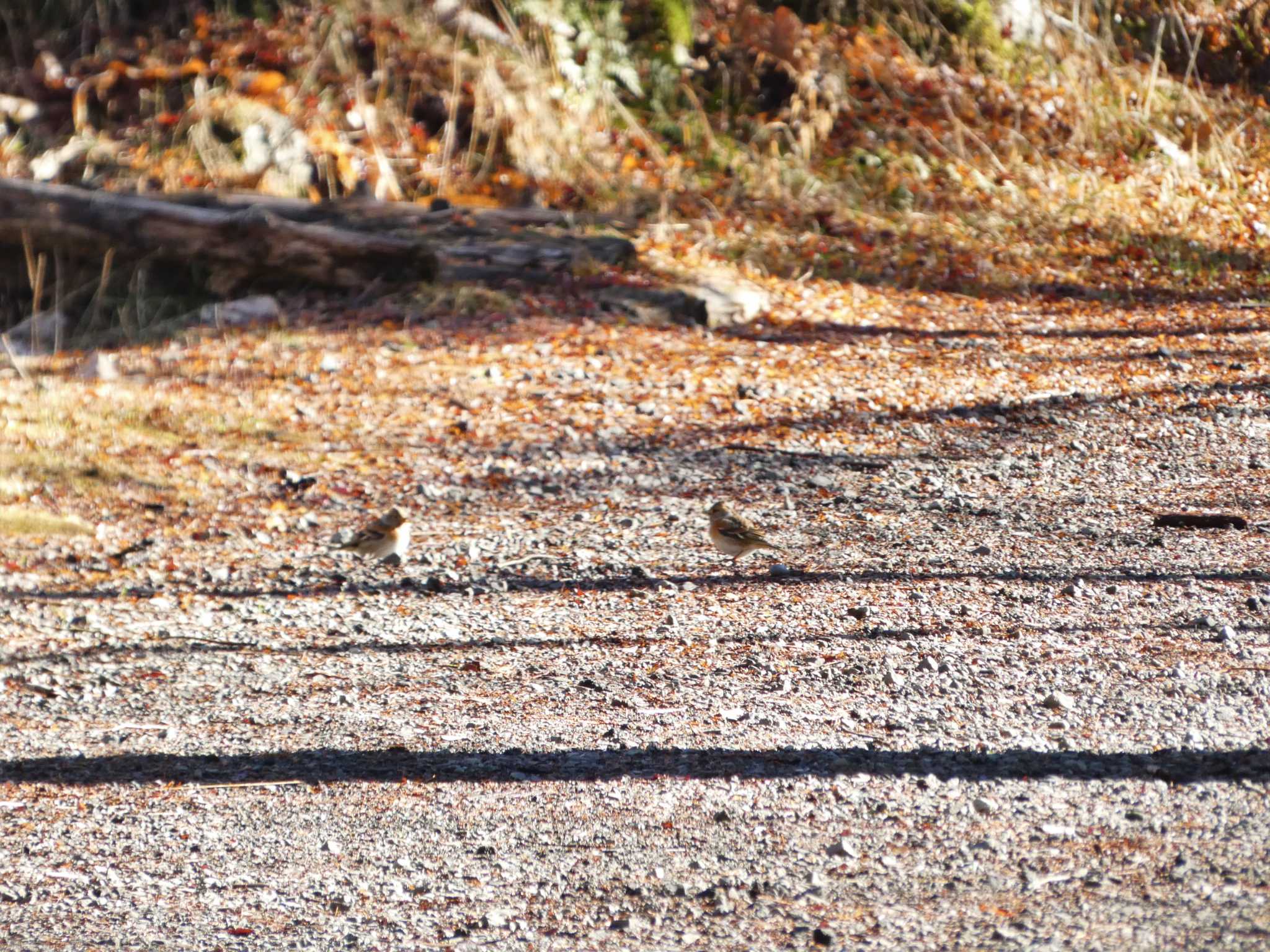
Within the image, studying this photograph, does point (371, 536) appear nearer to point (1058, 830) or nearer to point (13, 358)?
point (1058, 830)

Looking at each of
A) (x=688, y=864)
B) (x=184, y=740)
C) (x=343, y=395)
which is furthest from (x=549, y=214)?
(x=688, y=864)

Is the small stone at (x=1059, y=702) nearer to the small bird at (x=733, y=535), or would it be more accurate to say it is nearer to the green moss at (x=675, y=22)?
the small bird at (x=733, y=535)

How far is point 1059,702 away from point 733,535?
6.02ft

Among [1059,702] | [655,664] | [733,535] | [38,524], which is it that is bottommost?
[38,524]

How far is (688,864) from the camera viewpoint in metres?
3.28

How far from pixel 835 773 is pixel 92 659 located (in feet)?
9.70

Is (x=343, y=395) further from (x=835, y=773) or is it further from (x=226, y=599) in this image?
(x=835, y=773)

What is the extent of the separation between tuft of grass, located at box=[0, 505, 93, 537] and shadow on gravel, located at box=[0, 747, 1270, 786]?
2519 mm

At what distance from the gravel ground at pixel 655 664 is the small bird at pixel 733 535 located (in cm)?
12

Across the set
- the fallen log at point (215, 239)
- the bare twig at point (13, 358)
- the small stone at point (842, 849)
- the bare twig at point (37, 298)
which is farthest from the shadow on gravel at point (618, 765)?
the fallen log at point (215, 239)

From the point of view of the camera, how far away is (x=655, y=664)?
4715 mm

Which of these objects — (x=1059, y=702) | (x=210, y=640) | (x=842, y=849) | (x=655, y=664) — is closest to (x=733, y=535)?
(x=655, y=664)

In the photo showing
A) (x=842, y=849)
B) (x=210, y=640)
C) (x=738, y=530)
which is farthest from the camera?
(x=738, y=530)

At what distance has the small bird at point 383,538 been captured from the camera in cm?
578
